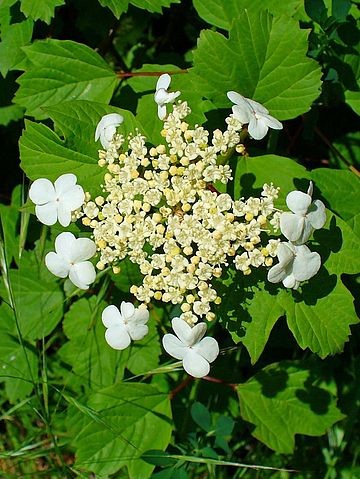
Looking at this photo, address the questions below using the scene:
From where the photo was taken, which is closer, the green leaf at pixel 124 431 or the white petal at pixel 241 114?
the white petal at pixel 241 114

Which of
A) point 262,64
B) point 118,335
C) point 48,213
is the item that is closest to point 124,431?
point 118,335

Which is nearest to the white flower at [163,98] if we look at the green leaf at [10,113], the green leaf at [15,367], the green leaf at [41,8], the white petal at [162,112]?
the white petal at [162,112]

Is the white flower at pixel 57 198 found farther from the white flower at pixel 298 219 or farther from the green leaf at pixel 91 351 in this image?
the green leaf at pixel 91 351

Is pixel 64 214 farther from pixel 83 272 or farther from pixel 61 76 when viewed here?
pixel 61 76

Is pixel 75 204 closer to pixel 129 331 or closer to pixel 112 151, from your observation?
pixel 112 151

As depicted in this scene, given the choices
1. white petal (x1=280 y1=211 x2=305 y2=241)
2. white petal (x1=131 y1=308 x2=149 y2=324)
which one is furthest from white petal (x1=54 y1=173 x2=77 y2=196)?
white petal (x1=280 y1=211 x2=305 y2=241)

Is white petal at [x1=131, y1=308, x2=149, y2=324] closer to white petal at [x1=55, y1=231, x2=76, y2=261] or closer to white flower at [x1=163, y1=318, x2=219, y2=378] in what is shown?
white flower at [x1=163, y1=318, x2=219, y2=378]
